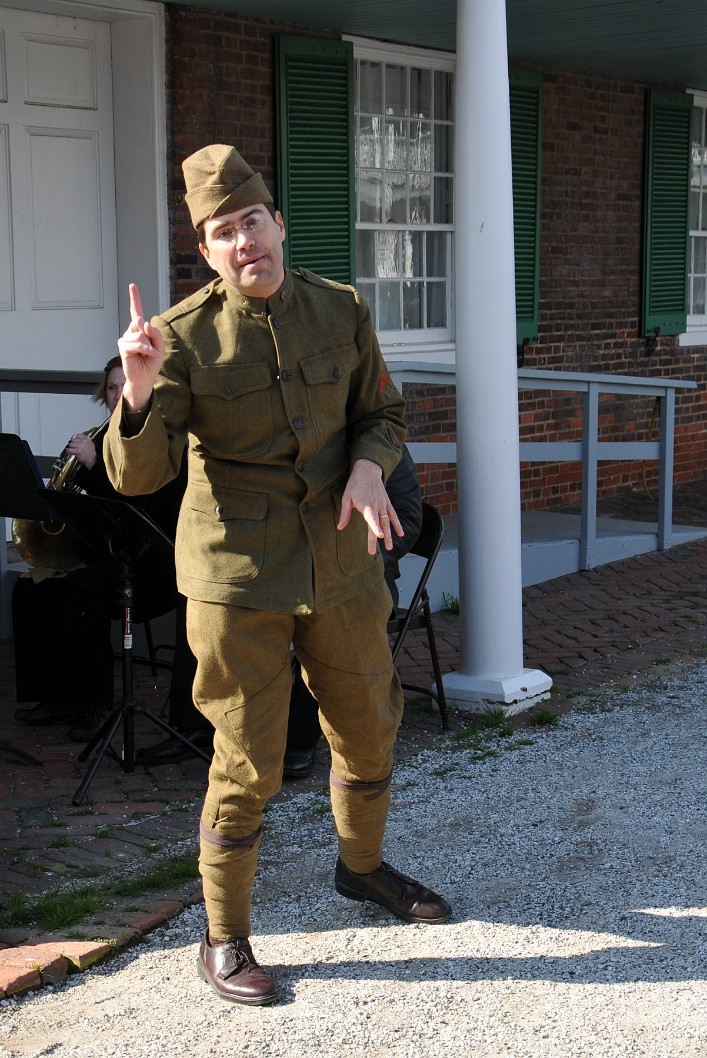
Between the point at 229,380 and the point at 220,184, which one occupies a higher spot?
the point at 220,184

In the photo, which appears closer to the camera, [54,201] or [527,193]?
[54,201]

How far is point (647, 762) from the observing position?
16.8 ft

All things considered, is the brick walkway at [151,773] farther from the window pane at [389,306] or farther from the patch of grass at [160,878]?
the window pane at [389,306]

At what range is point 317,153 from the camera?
8281mm

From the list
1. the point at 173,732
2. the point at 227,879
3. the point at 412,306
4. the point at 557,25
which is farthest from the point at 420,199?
the point at 227,879

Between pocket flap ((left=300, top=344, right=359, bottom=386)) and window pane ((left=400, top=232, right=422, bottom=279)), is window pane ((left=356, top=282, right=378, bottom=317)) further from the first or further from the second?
pocket flap ((left=300, top=344, right=359, bottom=386))

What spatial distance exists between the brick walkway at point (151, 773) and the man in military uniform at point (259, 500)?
44cm

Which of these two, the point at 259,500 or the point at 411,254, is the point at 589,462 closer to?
the point at 411,254

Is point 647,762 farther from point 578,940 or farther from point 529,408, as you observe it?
point 529,408

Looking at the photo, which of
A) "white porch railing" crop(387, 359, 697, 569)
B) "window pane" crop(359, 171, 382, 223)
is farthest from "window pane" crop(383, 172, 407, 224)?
"white porch railing" crop(387, 359, 697, 569)

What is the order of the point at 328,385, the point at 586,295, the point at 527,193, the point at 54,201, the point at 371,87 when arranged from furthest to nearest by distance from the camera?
the point at 586,295
the point at 527,193
the point at 371,87
the point at 54,201
the point at 328,385

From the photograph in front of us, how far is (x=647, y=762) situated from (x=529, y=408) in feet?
17.3

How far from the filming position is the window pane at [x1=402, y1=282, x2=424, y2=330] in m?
9.30

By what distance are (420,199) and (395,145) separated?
16.6 inches
